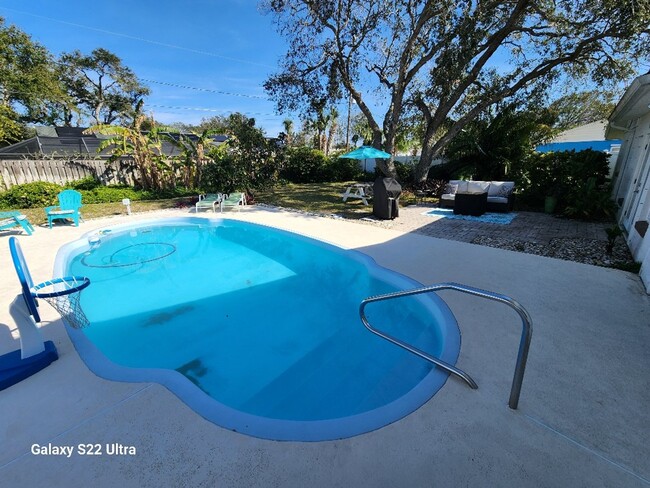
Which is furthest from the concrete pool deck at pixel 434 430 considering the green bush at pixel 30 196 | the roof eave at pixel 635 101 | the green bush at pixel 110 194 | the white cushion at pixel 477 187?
the green bush at pixel 110 194

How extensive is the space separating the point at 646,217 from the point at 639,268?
1.38 metres

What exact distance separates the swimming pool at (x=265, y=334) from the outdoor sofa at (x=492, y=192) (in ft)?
21.6

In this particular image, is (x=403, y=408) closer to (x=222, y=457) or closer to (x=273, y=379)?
(x=222, y=457)

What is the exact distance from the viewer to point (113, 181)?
1511 cm

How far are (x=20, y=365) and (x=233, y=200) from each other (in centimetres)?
1025

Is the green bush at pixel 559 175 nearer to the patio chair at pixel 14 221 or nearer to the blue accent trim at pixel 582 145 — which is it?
the blue accent trim at pixel 582 145

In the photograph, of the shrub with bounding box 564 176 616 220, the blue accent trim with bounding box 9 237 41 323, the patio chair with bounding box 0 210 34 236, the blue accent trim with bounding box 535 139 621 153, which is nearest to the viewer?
the blue accent trim with bounding box 9 237 41 323

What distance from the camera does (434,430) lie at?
8.16 ft

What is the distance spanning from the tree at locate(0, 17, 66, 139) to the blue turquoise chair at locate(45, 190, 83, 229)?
14.0m

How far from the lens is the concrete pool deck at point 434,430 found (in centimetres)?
215

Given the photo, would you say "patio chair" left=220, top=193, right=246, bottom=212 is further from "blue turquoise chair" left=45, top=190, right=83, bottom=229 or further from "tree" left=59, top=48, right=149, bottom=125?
"tree" left=59, top=48, right=149, bottom=125

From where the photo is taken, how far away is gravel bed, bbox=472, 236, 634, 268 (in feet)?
20.6

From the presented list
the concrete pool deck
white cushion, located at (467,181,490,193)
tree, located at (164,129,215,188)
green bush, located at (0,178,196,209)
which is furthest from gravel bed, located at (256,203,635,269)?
green bush, located at (0,178,196,209)

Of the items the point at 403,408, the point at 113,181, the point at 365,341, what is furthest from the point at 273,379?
the point at 113,181
